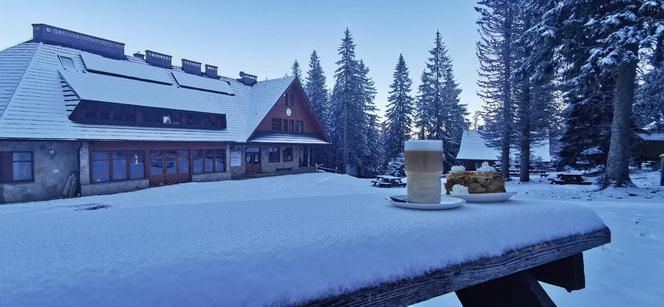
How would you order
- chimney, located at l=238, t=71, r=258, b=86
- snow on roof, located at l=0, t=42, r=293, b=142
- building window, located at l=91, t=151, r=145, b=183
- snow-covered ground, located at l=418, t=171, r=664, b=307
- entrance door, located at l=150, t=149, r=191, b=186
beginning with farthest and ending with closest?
chimney, located at l=238, t=71, r=258, b=86, entrance door, located at l=150, t=149, r=191, b=186, building window, located at l=91, t=151, r=145, b=183, snow on roof, located at l=0, t=42, r=293, b=142, snow-covered ground, located at l=418, t=171, r=664, b=307

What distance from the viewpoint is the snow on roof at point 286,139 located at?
2639 cm

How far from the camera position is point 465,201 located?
2.31 metres

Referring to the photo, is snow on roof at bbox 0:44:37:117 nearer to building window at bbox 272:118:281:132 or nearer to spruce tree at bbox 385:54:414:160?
building window at bbox 272:118:281:132

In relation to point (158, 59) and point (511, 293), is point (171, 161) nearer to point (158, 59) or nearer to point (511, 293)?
point (158, 59)

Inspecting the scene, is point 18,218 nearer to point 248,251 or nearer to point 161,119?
point 248,251

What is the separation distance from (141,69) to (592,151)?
107ft

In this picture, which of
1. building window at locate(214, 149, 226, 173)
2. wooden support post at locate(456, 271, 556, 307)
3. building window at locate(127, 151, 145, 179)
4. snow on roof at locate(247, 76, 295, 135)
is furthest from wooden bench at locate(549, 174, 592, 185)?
building window at locate(127, 151, 145, 179)

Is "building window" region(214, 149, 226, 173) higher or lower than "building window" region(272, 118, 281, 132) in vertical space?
lower

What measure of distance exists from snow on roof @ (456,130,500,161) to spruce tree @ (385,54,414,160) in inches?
299

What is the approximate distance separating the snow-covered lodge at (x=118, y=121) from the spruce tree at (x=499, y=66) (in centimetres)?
1543

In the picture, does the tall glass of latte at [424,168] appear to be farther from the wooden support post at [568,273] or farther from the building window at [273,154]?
the building window at [273,154]

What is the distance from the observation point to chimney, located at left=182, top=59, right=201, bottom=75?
27.6 m

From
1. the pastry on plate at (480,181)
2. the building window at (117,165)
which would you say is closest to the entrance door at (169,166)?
the building window at (117,165)

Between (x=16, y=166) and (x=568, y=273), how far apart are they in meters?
21.3
